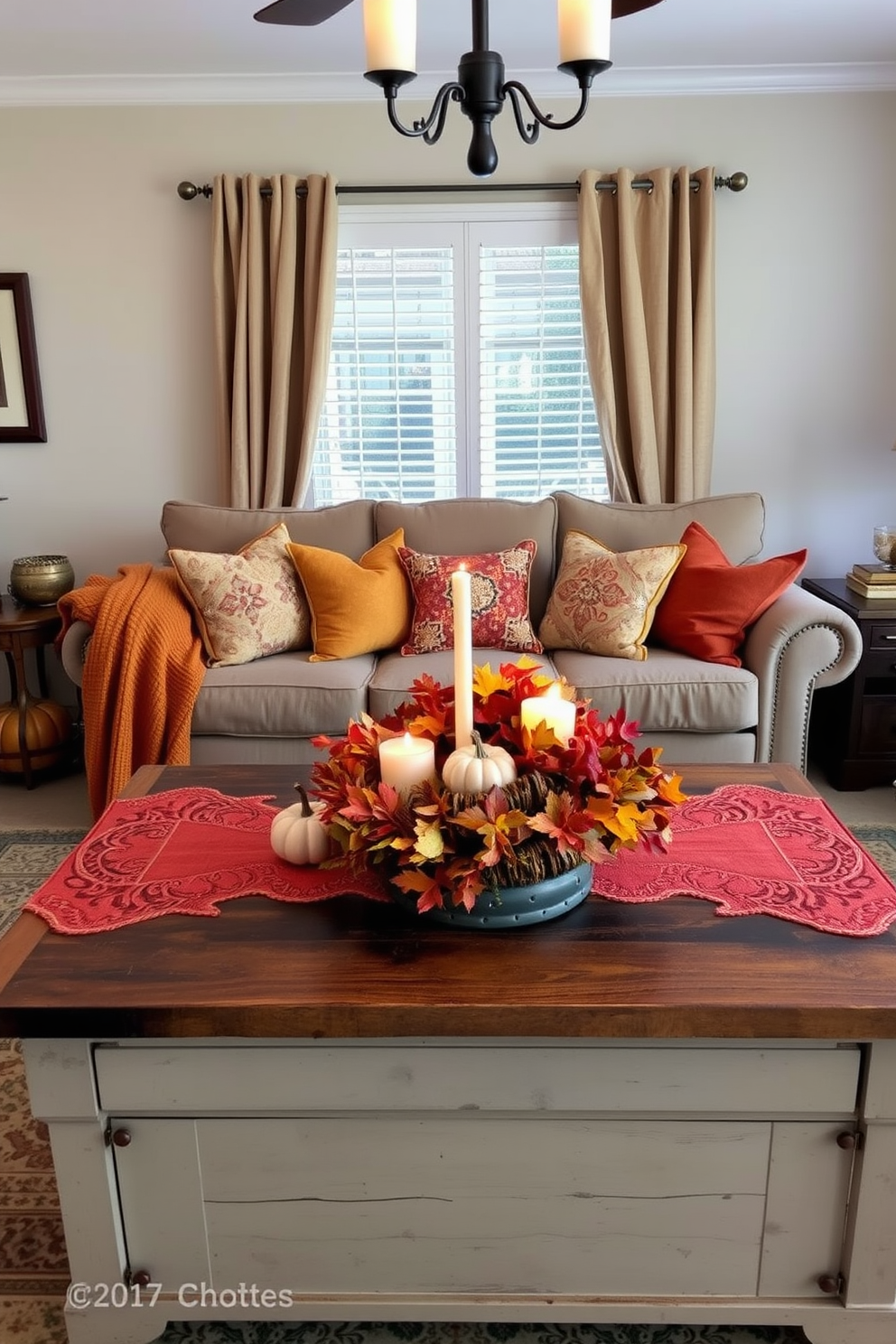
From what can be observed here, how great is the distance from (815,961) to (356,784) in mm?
683

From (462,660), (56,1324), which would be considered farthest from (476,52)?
(56,1324)

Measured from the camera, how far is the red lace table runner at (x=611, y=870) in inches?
59.4

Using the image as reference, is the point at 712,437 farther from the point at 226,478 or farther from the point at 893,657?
the point at 226,478

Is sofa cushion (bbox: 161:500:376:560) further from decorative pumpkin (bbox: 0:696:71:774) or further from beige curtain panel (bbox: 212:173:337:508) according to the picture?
decorative pumpkin (bbox: 0:696:71:774)

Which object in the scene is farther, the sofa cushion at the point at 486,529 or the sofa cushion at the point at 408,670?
the sofa cushion at the point at 486,529

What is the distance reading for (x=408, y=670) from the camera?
3.18 meters

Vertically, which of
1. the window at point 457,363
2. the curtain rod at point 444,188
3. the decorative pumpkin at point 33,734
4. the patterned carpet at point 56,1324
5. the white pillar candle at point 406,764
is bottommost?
the patterned carpet at point 56,1324

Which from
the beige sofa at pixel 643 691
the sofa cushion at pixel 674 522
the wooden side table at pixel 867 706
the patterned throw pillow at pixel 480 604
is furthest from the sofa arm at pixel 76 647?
the wooden side table at pixel 867 706

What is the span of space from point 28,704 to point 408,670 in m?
1.51

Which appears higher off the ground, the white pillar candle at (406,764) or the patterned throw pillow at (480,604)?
the white pillar candle at (406,764)

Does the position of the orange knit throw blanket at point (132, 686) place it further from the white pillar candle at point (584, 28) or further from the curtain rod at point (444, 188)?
the white pillar candle at point (584, 28)

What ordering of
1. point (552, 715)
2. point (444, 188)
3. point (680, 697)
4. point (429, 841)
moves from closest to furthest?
point (429, 841), point (552, 715), point (680, 697), point (444, 188)

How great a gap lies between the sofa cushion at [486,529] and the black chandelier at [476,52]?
5.56 feet

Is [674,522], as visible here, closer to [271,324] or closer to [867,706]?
[867,706]
